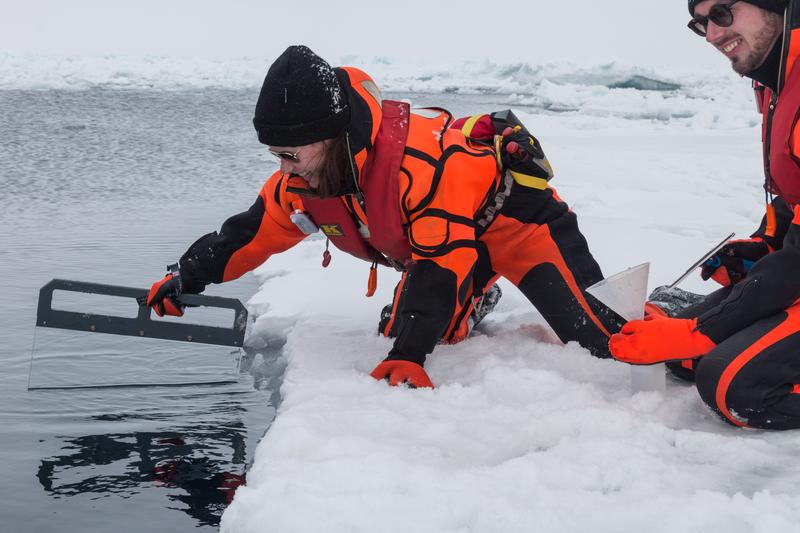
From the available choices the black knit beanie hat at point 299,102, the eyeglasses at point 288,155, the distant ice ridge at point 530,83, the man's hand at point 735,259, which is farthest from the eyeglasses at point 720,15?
the distant ice ridge at point 530,83

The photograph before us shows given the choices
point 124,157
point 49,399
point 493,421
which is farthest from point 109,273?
point 124,157

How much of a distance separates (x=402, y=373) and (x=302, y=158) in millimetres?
681

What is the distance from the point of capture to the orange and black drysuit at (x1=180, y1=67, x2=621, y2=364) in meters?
2.55

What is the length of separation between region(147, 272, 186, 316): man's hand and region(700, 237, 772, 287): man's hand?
1.77 meters

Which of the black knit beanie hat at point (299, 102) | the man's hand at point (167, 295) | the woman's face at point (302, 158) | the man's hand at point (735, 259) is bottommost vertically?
the man's hand at point (167, 295)

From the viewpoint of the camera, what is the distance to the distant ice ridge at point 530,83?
17.2m

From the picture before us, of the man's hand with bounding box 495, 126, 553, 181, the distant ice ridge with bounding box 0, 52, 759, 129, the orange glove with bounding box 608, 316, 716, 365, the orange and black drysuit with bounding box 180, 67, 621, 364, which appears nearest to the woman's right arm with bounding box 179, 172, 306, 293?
the orange and black drysuit with bounding box 180, 67, 621, 364

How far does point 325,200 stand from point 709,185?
17.9 ft

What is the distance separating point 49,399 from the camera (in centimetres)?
283

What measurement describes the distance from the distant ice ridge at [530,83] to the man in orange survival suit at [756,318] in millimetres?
12213

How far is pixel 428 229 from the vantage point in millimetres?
2549

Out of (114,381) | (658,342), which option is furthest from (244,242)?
(658,342)

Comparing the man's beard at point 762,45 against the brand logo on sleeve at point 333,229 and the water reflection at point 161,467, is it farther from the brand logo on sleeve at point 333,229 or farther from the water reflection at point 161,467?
the water reflection at point 161,467

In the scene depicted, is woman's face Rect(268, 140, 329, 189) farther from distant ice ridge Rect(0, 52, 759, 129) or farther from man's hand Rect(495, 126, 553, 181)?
distant ice ridge Rect(0, 52, 759, 129)
